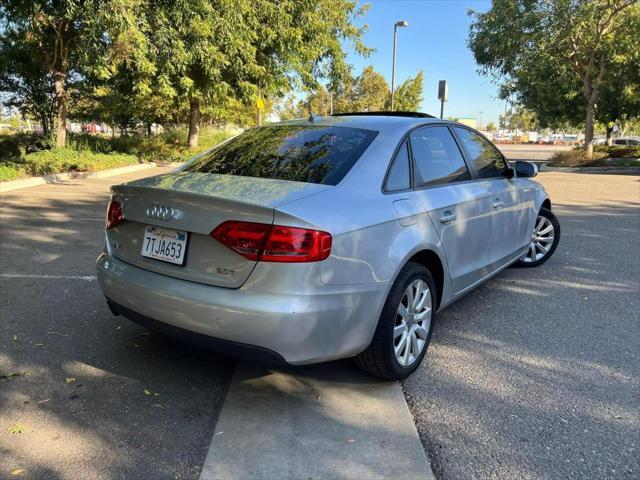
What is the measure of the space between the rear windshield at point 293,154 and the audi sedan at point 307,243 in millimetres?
14

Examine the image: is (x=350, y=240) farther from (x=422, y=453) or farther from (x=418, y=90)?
(x=418, y=90)

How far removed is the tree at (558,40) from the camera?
60.3 feet

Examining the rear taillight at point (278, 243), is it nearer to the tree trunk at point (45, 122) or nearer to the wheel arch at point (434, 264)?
the wheel arch at point (434, 264)

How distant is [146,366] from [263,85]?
1819 cm

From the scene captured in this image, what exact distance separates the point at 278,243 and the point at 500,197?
8.46 ft

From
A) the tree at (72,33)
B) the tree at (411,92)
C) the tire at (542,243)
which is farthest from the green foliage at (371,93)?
the tire at (542,243)

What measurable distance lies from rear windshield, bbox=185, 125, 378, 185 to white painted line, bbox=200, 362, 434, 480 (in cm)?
125

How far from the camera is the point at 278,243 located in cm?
251

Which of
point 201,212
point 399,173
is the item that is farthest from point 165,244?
point 399,173

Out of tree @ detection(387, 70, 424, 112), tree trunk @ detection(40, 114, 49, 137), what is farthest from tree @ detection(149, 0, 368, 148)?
tree @ detection(387, 70, 424, 112)

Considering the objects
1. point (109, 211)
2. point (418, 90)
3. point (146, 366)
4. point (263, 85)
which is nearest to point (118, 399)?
point (146, 366)

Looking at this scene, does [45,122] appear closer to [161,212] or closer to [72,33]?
[72,33]

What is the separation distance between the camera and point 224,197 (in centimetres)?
268

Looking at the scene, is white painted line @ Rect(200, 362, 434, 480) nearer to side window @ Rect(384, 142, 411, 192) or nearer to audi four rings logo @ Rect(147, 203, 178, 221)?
audi four rings logo @ Rect(147, 203, 178, 221)
